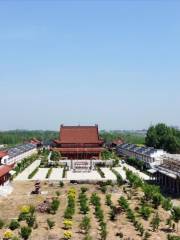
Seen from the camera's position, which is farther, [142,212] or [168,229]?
[142,212]

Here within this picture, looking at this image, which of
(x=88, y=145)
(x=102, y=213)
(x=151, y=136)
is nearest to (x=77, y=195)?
(x=102, y=213)

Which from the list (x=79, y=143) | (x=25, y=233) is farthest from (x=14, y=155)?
(x=25, y=233)

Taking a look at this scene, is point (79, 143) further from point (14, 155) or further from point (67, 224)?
point (67, 224)

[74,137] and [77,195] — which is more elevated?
[74,137]

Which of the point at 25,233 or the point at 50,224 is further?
the point at 50,224

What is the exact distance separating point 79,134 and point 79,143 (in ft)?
9.32

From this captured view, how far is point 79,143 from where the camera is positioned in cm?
7838

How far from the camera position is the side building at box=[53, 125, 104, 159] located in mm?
75938

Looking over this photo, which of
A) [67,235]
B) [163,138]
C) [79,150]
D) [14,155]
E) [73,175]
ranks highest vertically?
[163,138]

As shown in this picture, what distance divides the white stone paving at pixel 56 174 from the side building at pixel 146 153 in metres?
12.9

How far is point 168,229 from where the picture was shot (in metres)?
28.4

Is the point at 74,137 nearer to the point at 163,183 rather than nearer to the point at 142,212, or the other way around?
the point at 163,183

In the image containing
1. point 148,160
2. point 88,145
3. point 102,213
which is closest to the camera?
point 102,213

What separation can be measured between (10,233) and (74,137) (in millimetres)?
55023
